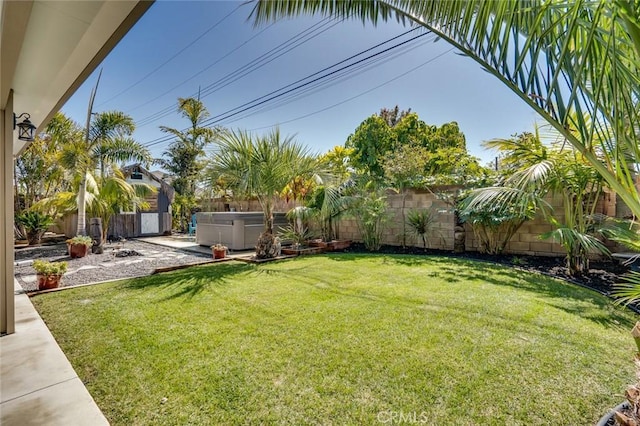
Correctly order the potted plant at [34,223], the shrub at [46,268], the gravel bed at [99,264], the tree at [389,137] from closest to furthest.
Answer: the shrub at [46,268] < the gravel bed at [99,264] < the potted plant at [34,223] < the tree at [389,137]

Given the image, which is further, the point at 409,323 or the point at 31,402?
the point at 409,323

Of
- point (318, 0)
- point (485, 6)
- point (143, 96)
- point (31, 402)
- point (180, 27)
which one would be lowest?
point (31, 402)

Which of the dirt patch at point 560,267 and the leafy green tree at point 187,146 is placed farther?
the leafy green tree at point 187,146

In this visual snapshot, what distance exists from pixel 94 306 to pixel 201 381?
2.87m

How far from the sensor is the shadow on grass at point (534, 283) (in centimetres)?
347

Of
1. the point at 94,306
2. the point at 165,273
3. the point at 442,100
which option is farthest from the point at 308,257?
the point at 442,100

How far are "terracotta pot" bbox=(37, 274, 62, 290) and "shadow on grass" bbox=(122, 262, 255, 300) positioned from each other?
1.05 meters

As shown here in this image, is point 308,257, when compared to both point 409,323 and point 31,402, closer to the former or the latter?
point 409,323

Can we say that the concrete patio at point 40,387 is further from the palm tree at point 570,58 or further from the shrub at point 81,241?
the shrub at point 81,241

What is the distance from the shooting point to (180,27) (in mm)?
8609

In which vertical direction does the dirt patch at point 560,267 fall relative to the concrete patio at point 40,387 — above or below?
above

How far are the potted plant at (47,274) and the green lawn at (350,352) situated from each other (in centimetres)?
45

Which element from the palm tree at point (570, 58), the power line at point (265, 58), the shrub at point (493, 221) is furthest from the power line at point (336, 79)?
the palm tree at point (570, 58)

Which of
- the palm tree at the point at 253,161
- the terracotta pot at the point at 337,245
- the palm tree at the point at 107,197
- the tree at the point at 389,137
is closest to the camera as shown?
the palm tree at the point at 253,161
